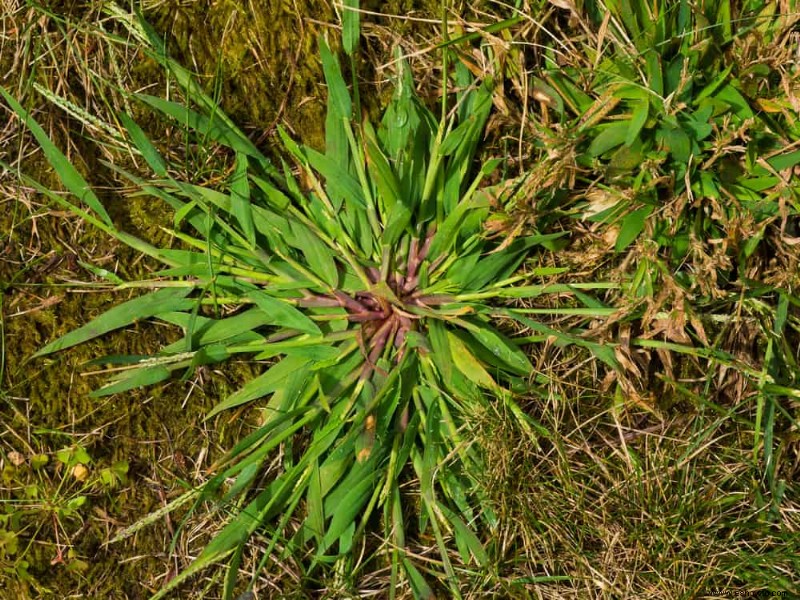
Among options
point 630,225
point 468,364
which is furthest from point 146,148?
point 630,225

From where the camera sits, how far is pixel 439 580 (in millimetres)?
1847

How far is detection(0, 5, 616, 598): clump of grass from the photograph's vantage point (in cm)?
172

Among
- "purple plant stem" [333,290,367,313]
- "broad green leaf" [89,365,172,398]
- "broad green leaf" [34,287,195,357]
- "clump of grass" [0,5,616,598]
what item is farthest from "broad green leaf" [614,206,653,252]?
"broad green leaf" [89,365,172,398]

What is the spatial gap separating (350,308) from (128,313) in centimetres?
55

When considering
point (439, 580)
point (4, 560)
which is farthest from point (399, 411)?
point (4, 560)

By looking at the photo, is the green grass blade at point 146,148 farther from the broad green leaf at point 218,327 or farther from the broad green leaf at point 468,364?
the broad green leaf at point 468,364

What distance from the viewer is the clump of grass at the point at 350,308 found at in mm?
1723

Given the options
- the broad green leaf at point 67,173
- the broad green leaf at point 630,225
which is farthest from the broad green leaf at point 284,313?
the broad green leaf at point 630,225

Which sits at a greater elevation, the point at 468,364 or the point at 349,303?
the point at 349,303

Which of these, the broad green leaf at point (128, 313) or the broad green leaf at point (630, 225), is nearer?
the broad green leaf at point (630, 225)

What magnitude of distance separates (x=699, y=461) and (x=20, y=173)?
5.91 feet

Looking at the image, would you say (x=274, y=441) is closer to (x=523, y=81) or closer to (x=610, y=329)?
(x=610, y=329)

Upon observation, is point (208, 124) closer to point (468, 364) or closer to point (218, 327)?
point (218, 327)

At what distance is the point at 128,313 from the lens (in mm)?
1820
